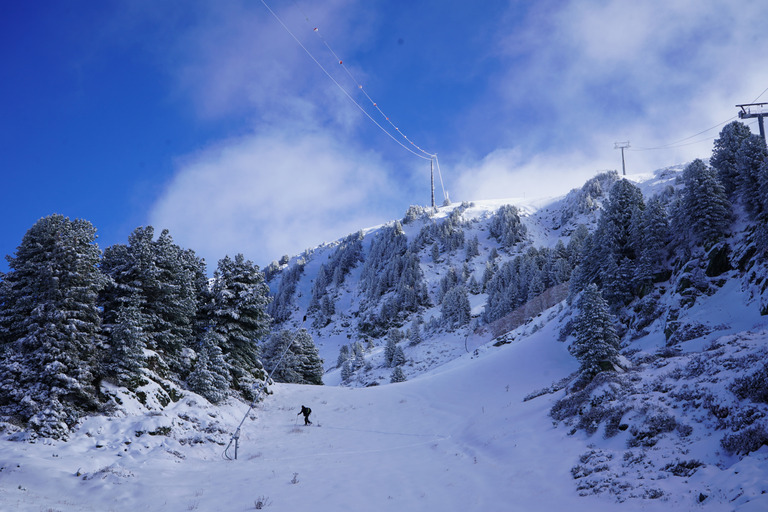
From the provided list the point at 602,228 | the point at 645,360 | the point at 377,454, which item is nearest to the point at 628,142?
the point at 602,228

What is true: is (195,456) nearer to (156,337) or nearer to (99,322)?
(99,322)

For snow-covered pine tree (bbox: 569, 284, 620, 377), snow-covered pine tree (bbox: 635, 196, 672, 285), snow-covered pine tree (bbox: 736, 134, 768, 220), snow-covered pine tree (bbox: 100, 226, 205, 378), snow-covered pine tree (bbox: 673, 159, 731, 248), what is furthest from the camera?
snow-covered pine tree (bbox: 635, 196, 672, 285)

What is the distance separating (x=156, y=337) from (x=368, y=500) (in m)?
18.6

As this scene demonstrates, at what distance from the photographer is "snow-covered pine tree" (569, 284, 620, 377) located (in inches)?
834

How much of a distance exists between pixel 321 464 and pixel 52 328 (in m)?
13.1

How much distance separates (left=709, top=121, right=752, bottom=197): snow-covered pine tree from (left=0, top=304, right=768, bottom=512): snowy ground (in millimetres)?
28888

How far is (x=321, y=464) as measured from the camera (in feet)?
54.9

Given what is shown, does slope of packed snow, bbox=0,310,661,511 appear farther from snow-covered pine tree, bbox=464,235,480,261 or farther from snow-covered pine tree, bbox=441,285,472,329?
snow-covered pine tree, bbox=464,235,480,261

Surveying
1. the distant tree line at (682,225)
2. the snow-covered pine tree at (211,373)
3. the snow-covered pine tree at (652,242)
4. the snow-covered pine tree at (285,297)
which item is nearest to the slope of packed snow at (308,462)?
the snow-covered pine tree at (211,373)

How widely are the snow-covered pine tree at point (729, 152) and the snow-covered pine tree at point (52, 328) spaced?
47.9 metres

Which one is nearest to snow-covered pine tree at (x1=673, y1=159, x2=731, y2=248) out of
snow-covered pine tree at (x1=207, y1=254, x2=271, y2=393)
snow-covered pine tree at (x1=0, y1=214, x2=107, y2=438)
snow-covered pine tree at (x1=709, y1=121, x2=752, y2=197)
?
snow-covered pine tree at (x1=709, y1=121, x2=752, y2=197)

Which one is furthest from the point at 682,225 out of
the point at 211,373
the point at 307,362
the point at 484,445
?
the point at 307,362

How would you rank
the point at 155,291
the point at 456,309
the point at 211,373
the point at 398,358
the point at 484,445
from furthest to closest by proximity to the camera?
the point at 456,309 < the point at 398,358 < the point at 155,291 < the point at 211,373 < the point at 484,445

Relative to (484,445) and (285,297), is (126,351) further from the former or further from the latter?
(285,297)
